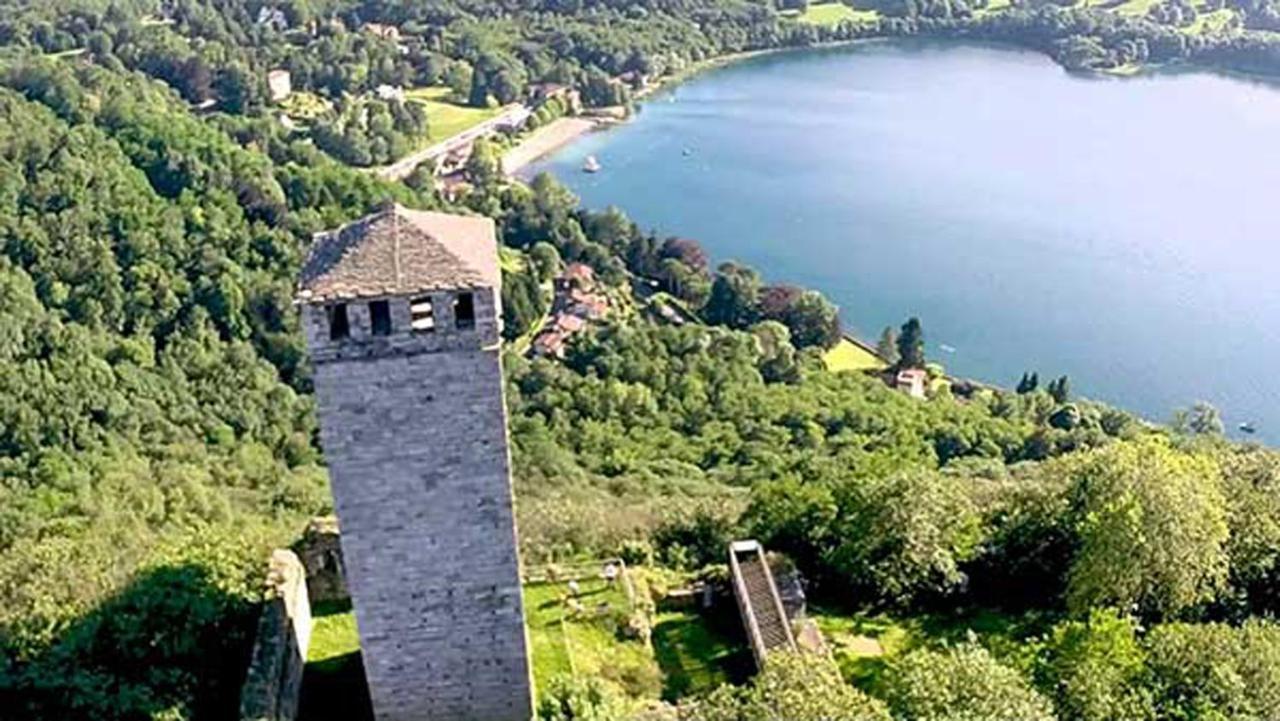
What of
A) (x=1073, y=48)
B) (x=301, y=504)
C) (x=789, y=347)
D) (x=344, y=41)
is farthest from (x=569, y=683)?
(x=1073, y=48)

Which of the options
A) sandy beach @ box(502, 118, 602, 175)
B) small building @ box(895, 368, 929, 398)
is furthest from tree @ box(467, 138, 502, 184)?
small building @ box(895, 368, 929, 398)

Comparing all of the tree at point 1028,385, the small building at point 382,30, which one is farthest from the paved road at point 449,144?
the tree at point 1028,385

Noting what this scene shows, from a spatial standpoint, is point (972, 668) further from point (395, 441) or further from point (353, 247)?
point (353, 247)

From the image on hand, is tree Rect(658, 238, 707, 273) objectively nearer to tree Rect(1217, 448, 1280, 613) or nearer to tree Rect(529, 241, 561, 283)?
tree Rect(529, 241, 561, 283)

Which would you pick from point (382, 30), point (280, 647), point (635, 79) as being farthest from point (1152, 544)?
point (382, 30)

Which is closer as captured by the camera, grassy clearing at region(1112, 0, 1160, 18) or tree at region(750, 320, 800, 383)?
tree at region(750, 320, 800, 383)

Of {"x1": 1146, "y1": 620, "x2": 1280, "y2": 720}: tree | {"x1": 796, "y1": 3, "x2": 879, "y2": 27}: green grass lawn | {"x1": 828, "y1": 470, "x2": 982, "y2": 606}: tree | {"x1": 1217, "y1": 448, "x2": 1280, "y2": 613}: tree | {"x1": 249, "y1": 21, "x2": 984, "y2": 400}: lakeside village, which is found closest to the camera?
{"x1": 1146, "y1": 620, "x2": 1280, "y2": 720}: tree

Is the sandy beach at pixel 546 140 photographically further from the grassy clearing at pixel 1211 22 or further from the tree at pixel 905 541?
the tree at pixel 905 541
